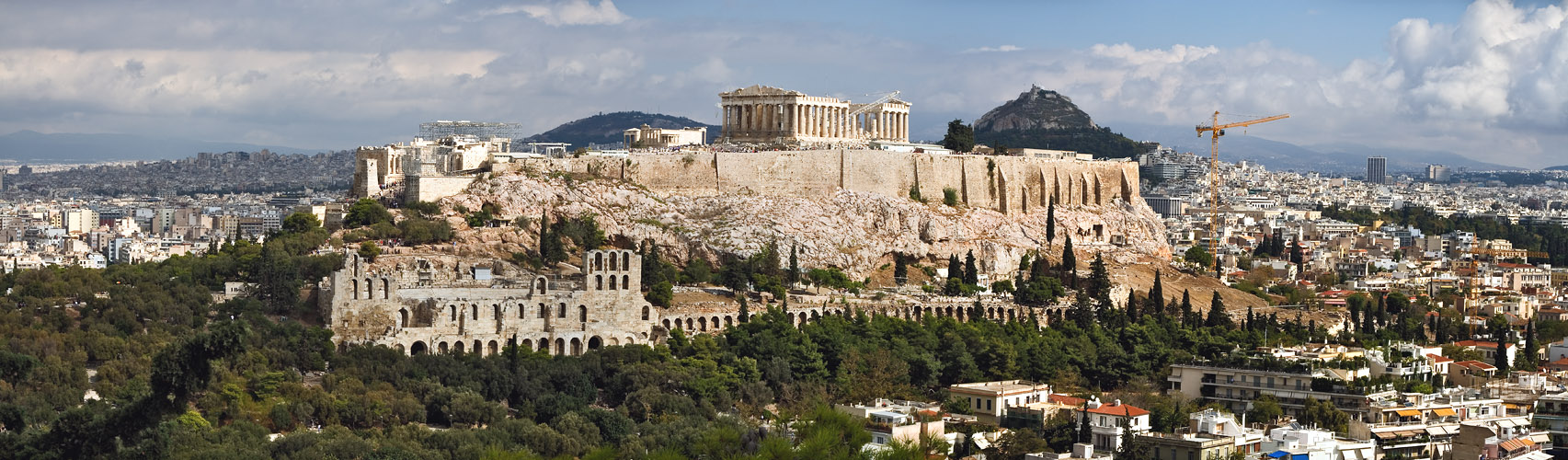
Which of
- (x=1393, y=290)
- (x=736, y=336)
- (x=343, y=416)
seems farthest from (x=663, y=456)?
(x=1393, y=290)

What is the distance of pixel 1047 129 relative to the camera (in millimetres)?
182000

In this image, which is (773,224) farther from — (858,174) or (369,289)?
(369,289)

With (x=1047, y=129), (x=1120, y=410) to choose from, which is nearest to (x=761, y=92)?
(x=1120, y=410)

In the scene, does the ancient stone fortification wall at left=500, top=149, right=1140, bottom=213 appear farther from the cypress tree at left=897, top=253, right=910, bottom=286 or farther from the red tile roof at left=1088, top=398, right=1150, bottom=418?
the red tile roof at left=1088, top=398, right=1150, bottom=418

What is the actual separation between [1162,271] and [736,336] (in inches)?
1211

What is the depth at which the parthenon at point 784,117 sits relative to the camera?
91.4 metres

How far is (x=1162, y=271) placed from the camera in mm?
91312

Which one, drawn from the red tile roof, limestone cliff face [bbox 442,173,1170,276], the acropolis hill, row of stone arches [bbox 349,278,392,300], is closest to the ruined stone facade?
row of stone arches [bbox 349,278,392,300]

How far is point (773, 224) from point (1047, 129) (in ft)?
341

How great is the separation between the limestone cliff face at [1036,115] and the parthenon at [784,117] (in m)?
89.8

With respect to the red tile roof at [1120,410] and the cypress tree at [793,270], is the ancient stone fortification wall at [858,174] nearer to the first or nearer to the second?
the cypress tree at [793,270]

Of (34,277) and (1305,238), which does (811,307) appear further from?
(1305,238)

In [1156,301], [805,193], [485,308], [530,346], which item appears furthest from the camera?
[805,193]

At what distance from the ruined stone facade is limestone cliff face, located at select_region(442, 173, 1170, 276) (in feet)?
23.3
